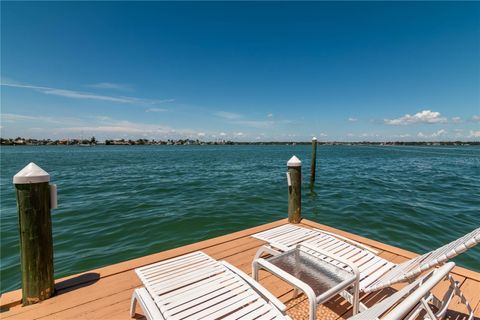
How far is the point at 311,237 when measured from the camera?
362 cm

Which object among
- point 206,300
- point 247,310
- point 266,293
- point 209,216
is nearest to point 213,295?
point 206,300

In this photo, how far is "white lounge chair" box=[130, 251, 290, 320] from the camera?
1889 millimetres

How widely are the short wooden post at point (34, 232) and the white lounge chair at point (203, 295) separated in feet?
4.16

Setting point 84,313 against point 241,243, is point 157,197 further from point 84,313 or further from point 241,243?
point 84,313

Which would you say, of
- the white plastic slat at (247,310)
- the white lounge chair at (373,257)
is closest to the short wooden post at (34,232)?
the white plastic slat at (247,310)

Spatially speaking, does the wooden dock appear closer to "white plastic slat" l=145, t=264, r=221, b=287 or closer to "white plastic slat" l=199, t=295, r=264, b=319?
"white plastic slat" l=145, t=264, r=221, b=287

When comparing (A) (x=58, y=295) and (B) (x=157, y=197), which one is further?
(B) (x=157, y=197)

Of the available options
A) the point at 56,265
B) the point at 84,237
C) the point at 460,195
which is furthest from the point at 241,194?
the point at 460,195

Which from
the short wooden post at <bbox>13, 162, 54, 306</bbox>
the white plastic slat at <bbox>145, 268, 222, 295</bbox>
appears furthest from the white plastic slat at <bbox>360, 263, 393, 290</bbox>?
the short wooden post at <bbox>13, 162, 54, 306</bbox>

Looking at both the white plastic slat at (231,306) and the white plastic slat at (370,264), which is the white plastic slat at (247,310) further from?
the white plastic slat at (370,264)

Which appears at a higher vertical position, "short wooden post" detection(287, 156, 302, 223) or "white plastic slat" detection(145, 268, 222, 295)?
"short wooden post" detection(287, 156, 302, 223)

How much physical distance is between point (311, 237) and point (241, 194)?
801 centimetres

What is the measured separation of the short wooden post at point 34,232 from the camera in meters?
2.58

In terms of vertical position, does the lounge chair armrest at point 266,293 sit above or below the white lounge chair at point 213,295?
above
